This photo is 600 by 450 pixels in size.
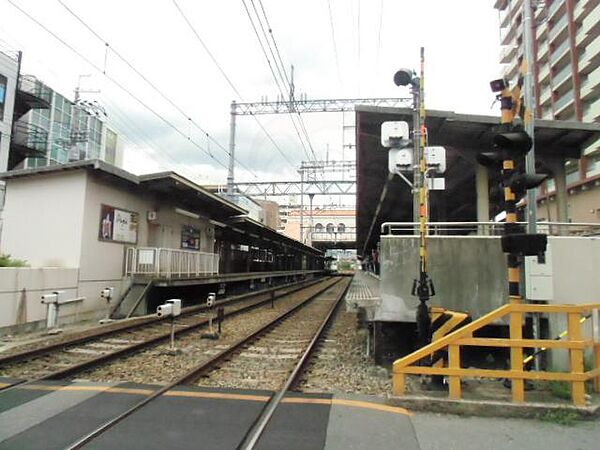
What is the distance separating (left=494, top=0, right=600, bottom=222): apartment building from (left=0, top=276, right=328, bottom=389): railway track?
31.1 meters

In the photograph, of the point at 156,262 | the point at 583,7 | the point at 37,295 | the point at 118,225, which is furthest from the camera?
the point at 583,7

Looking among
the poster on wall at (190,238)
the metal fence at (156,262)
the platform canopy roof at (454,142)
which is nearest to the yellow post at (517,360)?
the platform canopy roof at (454,142)

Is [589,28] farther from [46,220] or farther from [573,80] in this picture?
[46,220]

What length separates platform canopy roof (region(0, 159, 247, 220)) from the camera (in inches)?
566

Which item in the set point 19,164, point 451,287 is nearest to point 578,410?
point 451,287

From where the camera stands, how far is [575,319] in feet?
18.6

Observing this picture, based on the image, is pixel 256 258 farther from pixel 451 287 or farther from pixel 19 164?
pixel 451 287

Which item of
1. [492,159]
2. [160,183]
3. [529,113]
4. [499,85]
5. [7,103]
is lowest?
[492,159]

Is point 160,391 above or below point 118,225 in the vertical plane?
below

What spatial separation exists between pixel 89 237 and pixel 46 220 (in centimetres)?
164

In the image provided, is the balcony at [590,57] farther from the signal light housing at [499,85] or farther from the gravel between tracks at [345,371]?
the signal light housing at [499,85]

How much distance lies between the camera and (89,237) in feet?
47.1

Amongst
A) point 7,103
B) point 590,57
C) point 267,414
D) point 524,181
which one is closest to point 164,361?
point 267,414

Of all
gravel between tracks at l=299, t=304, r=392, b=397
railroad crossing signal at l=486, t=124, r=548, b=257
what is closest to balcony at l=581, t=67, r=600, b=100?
gravel between tracks at l=299, t=304, r=392, b=397
